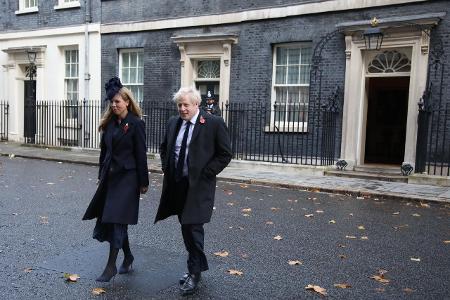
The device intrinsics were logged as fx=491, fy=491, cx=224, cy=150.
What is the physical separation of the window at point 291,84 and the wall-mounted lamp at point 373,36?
202 centimetres

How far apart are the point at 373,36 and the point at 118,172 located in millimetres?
9416

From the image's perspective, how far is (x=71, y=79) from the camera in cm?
1986

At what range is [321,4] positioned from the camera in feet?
44.5

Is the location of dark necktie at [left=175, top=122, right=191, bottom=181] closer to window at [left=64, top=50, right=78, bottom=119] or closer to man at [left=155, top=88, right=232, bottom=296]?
man at [left=155, top=88, right=232, bottom=296]

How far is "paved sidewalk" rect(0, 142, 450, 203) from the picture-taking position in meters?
10.0

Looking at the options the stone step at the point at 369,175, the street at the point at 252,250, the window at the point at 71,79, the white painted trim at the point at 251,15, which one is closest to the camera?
the street at the point at 252,250

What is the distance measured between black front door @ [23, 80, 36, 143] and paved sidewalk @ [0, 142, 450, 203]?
4.48 metres

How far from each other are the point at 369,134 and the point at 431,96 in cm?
369

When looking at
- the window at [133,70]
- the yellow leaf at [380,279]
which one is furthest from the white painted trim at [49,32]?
the yellow leaf at [380,279]

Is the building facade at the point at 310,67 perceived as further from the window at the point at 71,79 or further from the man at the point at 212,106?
the window at the point at 71,79

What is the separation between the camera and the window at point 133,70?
1792 centimetres

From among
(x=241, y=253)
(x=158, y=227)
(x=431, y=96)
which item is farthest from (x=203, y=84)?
(x=241, y=253)

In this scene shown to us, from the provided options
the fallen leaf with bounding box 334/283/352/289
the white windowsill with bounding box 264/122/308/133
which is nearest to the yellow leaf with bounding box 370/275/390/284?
the fallen leaf with bounding box 334/283/352/289

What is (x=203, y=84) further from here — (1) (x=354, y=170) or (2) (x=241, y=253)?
(2) (x=241, y=253)
